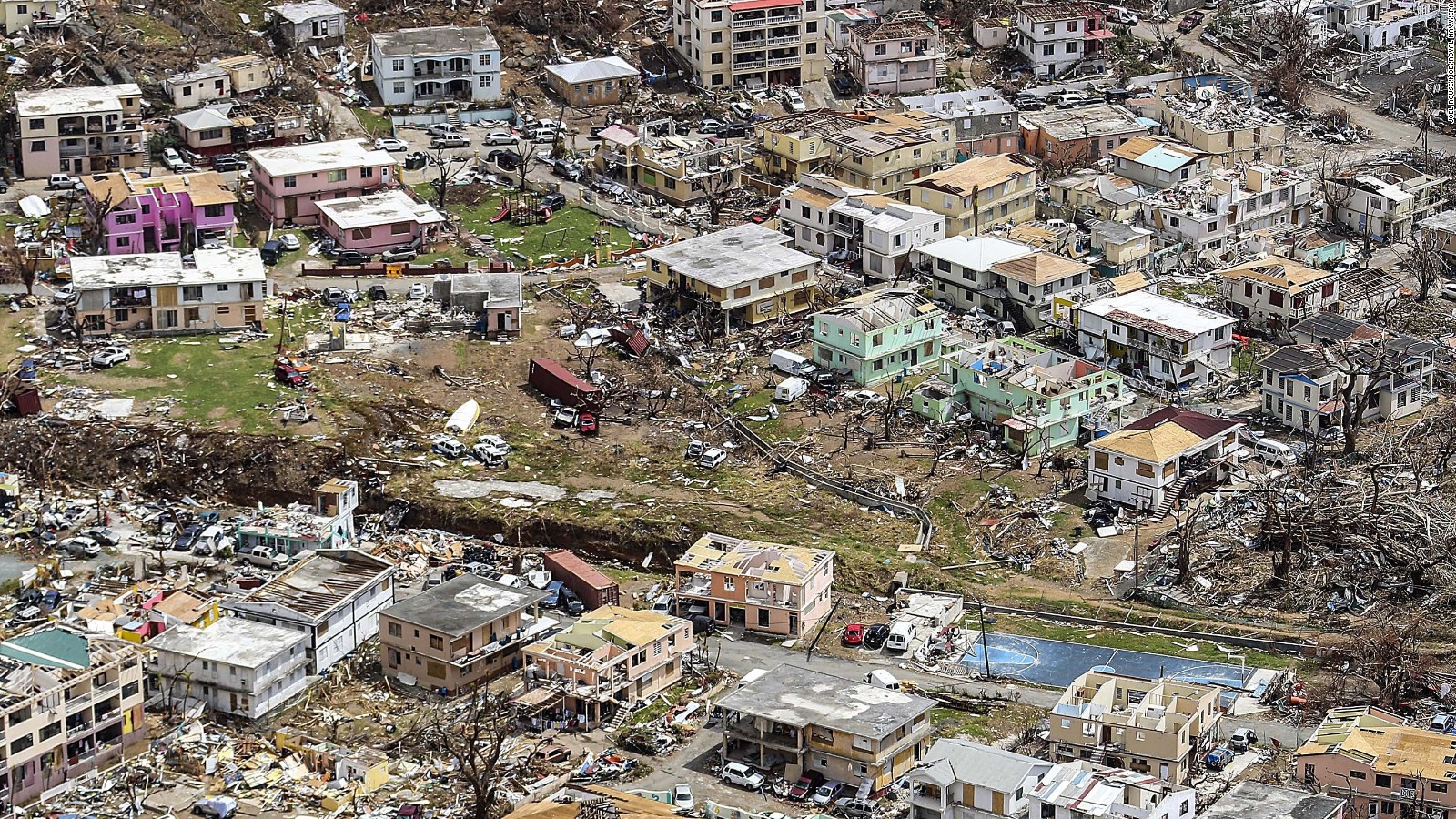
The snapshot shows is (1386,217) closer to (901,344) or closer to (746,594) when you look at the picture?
(901,344)

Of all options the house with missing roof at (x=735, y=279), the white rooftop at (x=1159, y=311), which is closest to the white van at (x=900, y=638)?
the white rooftop at (x=1159, y=311)

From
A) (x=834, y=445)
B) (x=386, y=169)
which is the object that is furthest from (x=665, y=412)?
(x=386, y=169)

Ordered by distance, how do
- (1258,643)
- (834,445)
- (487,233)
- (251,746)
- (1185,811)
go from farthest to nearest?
1. (487,233)
2. (834,445)
3. (1258,643)
4. (251,746)
5. (1185,811)

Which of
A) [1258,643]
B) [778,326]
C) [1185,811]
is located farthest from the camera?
[778,326]

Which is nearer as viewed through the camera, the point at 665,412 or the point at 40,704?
the point at 40,704

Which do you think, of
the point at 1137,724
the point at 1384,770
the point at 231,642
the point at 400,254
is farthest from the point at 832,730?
the point at 400,254

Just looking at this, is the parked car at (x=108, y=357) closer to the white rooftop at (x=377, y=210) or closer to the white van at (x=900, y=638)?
the white rooftop at (x=377, y=210)
